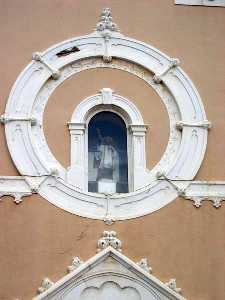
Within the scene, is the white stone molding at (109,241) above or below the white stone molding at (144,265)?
above

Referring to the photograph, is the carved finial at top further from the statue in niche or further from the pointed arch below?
the pointed arch below

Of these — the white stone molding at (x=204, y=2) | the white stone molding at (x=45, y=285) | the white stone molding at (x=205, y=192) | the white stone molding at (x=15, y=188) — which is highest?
the white stone molding at (x=204, y=2)

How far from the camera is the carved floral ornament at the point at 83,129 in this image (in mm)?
10773

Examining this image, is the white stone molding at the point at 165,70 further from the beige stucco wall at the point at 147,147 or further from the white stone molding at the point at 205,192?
the white stone molding at the point at 205,192

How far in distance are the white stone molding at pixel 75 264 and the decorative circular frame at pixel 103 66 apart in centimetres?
65

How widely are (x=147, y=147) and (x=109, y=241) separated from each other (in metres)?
1.63

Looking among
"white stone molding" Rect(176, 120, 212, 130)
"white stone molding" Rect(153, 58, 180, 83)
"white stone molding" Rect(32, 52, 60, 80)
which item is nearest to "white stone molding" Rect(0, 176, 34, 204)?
"white stone molding" Rect(32, 52, 60, 80)

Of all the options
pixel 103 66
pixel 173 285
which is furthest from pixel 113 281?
pixel 103 66

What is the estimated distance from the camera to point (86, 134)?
11398 millimetres

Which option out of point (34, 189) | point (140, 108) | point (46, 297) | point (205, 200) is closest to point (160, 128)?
point (140, 108)

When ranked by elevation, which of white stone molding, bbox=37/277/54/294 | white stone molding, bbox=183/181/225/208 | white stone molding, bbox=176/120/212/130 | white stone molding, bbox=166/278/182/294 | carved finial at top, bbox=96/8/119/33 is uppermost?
carved finial at top, bbox=96/8/119/33

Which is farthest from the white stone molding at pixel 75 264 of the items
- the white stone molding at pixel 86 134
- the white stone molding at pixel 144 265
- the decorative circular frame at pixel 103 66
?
the white stone molding at pixel 86 134

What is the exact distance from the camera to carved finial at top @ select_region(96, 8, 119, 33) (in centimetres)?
1184

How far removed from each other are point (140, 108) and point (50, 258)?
2.73 m
